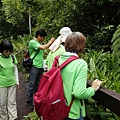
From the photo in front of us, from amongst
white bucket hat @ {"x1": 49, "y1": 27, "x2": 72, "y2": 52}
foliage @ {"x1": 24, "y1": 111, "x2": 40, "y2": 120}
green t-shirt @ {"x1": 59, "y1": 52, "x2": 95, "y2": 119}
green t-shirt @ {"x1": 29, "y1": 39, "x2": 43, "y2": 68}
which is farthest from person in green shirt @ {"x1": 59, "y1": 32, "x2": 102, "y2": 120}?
green t-shirt @ {"x1": 29, "y1": 39, "x2": 43, "y2": 68}

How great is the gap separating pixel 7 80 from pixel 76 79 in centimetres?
243

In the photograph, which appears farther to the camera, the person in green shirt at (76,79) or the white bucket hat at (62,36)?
the white bucket hat at (62,36)

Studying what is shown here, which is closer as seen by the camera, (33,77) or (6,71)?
(6,71)

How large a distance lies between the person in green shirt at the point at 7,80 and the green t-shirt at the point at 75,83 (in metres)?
2.15

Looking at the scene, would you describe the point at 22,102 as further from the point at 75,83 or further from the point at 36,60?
the point at 75,83

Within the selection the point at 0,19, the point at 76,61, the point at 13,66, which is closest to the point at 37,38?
the point at 13,66

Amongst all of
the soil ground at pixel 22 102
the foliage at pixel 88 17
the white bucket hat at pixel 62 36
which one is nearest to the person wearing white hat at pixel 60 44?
the white bucket hat at pixel 62 36

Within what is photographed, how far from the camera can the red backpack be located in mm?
2408

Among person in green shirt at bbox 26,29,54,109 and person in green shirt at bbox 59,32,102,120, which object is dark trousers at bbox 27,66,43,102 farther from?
person in green shirt at bbox 59,32,102,120

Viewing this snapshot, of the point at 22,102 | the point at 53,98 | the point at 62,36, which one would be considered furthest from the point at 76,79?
the point at 22,102

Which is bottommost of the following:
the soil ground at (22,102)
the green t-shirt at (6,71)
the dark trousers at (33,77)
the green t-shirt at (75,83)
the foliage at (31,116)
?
the soil ground at (22,102)

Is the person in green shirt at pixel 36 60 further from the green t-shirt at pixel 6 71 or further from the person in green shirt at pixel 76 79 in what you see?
the person in green shirt at pixel 76 79

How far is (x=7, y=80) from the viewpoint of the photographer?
4.57m

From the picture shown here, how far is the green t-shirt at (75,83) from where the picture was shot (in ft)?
7.78
